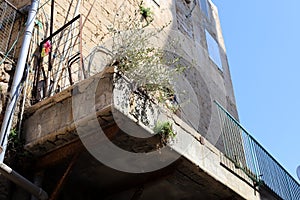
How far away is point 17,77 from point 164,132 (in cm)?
186

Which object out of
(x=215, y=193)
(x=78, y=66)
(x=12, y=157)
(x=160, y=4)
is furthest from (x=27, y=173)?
(x=160, y=4)

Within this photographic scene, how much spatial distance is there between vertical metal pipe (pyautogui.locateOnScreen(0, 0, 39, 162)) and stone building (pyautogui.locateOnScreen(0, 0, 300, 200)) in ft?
0.68

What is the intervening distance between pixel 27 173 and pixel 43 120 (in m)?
0.63

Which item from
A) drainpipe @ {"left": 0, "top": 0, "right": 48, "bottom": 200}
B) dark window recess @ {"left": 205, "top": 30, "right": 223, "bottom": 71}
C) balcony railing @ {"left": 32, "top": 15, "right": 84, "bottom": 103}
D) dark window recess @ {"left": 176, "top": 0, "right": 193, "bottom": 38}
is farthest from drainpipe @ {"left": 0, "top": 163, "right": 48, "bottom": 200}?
dark window recess @ {"left": 205, "top": 30, "right": 223, "bottom": 71}

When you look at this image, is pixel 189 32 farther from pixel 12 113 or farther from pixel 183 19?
pixel 12 113

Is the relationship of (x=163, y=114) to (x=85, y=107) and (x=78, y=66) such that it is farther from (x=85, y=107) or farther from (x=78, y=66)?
(x=78, y=66)

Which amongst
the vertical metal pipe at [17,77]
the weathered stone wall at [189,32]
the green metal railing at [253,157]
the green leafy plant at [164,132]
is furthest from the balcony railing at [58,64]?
the green metal railing at [253,157]

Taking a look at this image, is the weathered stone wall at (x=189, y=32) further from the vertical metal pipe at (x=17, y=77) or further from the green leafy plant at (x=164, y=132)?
the green leafy plant at (x=164, y=132)

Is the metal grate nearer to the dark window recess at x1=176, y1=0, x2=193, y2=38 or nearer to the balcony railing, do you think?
the balcony railing

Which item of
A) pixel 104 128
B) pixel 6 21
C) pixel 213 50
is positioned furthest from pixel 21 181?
pixel 213 50

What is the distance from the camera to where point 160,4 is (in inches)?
406

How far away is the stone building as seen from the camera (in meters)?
4.66

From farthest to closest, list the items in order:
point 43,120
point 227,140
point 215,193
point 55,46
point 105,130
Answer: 1. point 227,140
2. point 55,46
3. point 215,193
4. point 43,120
5. point 105,130

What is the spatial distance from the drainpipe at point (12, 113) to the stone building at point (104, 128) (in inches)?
7.8
